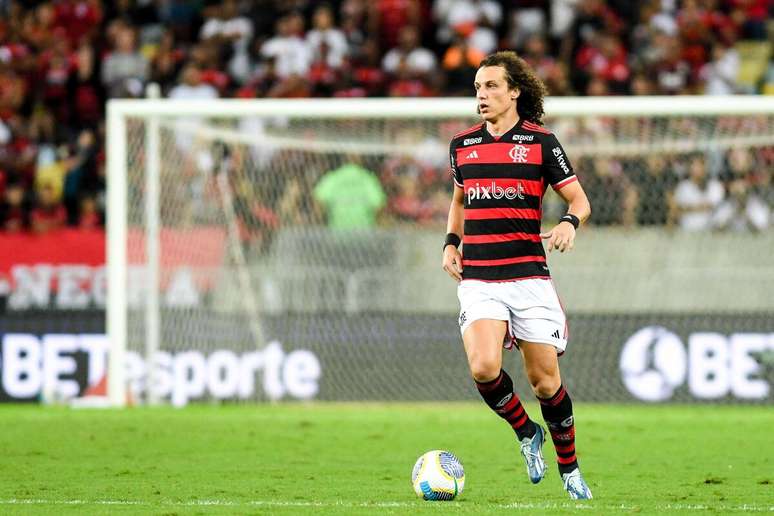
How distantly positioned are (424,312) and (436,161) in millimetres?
1719

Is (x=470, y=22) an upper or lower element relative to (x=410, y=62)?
upper

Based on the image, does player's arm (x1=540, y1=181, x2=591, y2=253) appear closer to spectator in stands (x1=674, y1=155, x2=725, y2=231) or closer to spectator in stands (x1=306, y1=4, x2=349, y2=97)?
spectator in stands (x1=674, y1=155, x2=725, y2=231)

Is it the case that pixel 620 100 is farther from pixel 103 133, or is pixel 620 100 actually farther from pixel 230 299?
pixel 103 133

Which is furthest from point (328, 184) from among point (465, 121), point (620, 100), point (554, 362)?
point (554, 362)

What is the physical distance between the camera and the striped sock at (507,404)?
709 centimetres

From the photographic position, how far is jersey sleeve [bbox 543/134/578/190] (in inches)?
278

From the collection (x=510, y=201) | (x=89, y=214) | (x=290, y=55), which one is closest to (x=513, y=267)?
(x=510, y=201)

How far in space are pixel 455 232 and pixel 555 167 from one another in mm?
700

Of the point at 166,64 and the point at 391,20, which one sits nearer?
the point at 166,64

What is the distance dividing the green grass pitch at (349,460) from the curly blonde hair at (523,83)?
6.50 feet

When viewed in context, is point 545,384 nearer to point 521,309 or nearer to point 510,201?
point 521,309

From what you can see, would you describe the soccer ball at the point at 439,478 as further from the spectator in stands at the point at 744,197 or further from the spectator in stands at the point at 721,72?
the spectator in stands at the point at 721,72

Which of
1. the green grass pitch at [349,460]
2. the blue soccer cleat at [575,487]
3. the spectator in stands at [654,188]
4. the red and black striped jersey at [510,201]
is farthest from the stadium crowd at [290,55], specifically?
the blue soccer cleat at [575,487]

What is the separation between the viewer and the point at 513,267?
23.0 feet
